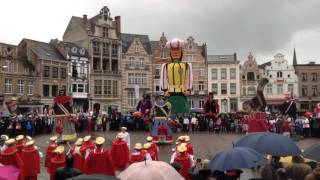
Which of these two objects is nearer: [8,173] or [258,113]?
[8,173]

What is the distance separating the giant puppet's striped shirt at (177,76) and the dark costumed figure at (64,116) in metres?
5.32

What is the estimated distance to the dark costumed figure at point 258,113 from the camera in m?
18.8

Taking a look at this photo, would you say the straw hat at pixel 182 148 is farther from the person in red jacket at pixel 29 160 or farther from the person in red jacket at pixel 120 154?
the person in red jacket at pixel 29 160

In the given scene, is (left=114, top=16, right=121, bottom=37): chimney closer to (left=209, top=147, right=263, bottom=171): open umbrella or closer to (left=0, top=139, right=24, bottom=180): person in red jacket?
(left=0, top=139, right=24, bottom=180): person in red jacket

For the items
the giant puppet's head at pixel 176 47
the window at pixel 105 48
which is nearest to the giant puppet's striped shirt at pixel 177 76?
the giant puppet's head at pixel 176 47

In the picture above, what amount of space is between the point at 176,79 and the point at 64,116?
6.22m

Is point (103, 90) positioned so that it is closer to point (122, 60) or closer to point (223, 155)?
point (122, 60)

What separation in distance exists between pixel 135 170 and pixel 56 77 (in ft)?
189

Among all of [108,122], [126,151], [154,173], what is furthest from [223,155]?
[108,122]

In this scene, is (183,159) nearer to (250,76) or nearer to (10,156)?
(10,156)

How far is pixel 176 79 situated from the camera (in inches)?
971

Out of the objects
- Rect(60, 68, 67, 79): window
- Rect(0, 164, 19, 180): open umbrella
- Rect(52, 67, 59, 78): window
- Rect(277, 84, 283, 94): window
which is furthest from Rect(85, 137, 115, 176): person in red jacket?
Rect(277, 84, 283, 94): window

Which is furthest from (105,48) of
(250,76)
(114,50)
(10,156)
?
(10,156)

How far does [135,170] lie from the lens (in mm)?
7438
